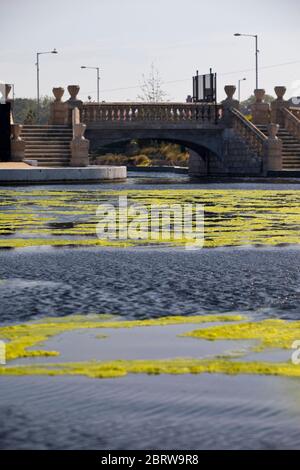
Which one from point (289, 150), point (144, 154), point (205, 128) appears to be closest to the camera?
point (289, 150)

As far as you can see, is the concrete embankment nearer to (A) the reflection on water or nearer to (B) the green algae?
(A) the reflection on water

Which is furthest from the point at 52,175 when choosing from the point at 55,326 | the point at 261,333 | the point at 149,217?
the point at 261,333

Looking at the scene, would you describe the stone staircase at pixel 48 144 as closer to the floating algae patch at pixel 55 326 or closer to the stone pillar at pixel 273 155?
the stone pillar at pixel 273 155

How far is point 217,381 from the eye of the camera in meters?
7.96

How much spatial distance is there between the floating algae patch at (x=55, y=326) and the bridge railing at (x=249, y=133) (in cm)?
4827

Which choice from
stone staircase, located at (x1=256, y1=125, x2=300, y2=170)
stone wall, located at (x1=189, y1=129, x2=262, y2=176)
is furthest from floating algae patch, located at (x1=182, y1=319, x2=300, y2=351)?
stone staircase, located at (x1=256, y1=125, x2=300, y2=170)

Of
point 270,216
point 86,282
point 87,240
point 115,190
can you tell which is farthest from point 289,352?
point 115,190

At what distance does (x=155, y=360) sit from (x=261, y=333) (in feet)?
4.81

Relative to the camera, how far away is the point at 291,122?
2505 inches

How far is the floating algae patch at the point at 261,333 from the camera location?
9.41 m

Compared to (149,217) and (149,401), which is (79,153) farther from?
(149,401)

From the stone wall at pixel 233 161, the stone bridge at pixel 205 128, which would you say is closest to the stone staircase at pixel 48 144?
the stone bridge at pixel 205 128

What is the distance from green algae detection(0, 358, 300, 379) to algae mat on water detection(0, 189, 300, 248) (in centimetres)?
982

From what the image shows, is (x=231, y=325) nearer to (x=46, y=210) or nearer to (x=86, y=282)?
(x=86, y=282)
